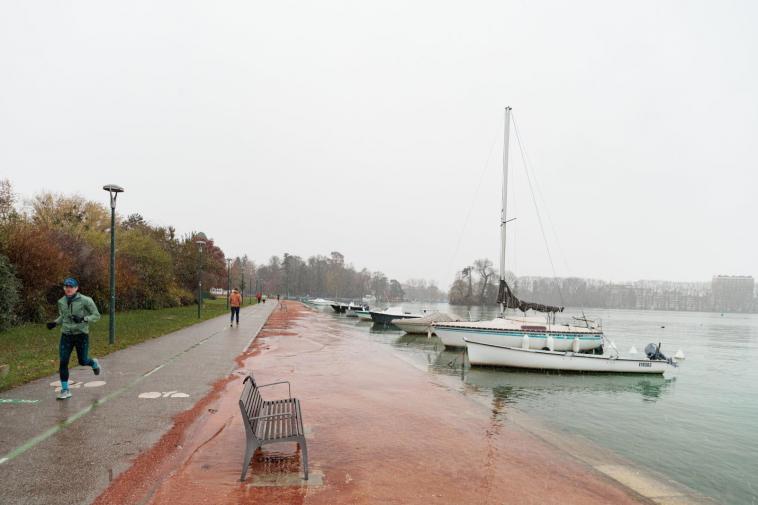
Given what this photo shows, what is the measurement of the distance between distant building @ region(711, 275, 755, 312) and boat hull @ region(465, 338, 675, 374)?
165m

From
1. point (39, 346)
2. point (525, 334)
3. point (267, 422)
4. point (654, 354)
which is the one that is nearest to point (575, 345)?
point (525, 334)

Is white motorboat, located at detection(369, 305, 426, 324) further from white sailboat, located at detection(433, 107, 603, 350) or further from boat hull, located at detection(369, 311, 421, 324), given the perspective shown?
white sailboat, located at detection(433, 107, 603, 350)

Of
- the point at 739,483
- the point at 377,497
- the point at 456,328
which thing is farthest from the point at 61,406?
the point at 456,328

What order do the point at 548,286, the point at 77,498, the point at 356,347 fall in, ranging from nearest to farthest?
1. the point at 77,498
2. the point at 356,347
3. the point at 548,286

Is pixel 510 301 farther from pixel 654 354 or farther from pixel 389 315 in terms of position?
pixel 389 315

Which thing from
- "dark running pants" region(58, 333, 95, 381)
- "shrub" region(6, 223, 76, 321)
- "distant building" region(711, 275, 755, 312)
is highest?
"shrub" region(6, 223, 76, 321)

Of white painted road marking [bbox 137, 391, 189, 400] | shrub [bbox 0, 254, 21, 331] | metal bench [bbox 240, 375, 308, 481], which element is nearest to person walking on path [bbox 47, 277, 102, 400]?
white painted road marking [bbox 137, 391, 189, 400]

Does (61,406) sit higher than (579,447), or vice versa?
(61,406)

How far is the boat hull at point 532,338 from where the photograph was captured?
20.1 m

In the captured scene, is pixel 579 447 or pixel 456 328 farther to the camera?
pixel 456 328

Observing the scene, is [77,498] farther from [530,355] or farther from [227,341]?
[530,355]

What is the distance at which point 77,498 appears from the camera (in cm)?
422

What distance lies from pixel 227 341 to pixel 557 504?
14427 mm

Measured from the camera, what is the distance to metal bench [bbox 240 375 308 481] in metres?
4.91
